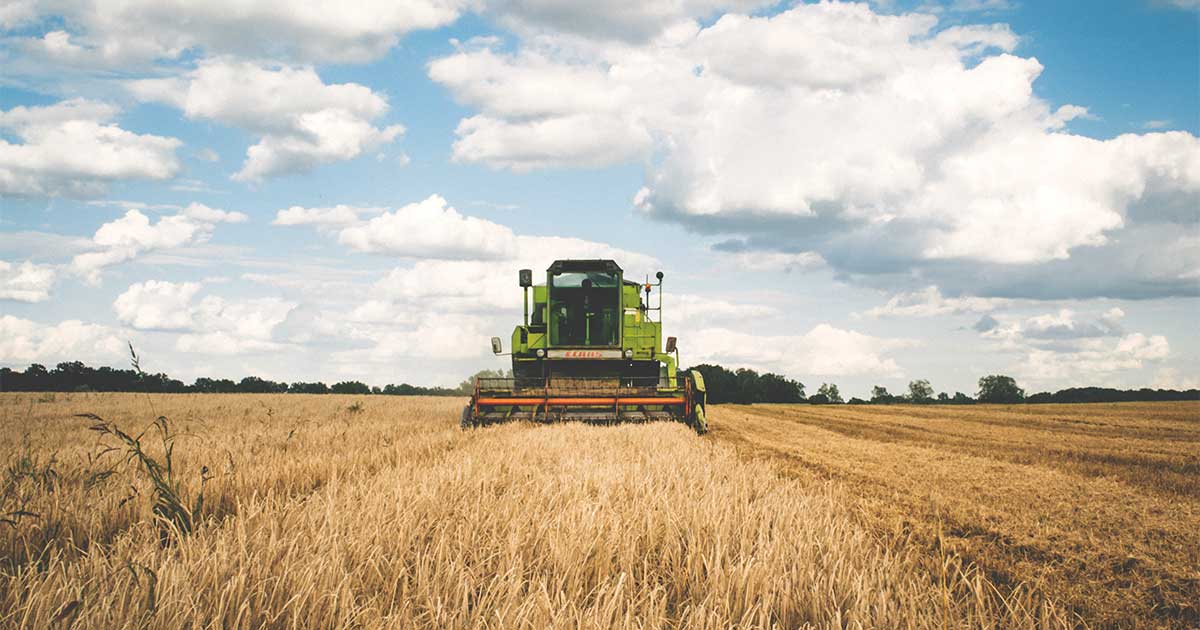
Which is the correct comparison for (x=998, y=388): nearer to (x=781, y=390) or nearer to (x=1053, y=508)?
(x=781, y=390)

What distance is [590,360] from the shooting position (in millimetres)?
15562

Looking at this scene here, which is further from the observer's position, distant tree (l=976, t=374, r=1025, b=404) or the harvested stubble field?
distant tree (l=976, t=374, r=1025, b=404)

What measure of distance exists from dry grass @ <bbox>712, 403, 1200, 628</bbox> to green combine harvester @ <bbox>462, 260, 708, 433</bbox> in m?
2.13

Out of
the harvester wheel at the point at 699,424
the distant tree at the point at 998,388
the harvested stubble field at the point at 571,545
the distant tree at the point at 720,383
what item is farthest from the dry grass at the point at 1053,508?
the distant tree at the point at 998,388

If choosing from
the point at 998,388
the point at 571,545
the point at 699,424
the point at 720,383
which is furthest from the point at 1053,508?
the point at 998,388

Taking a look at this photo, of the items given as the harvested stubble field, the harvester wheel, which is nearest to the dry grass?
the harvested stubble field

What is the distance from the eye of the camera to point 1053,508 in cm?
612

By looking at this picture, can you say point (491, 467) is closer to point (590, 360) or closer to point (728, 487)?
point (728, 487)

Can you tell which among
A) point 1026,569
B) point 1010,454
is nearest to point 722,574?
point 1026,569

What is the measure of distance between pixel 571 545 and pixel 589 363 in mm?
12231

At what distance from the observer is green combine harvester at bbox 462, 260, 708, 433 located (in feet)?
44.8

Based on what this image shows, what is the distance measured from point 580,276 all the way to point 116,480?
38.9ft

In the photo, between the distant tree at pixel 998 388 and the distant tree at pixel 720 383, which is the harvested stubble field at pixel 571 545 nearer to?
the distant tree at pixel 720 383

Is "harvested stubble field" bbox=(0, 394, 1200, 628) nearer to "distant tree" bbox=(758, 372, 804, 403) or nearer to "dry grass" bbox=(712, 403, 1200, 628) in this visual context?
"dry grass" bbox=(712, 403, 1200, 628)
